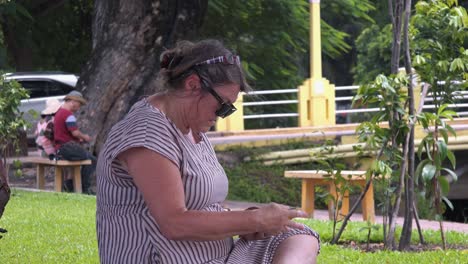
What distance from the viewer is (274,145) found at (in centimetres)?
2119

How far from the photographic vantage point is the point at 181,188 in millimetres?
3648

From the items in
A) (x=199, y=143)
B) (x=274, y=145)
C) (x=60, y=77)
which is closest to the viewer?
(x=199, y=143)

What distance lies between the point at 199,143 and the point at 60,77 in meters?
19.6

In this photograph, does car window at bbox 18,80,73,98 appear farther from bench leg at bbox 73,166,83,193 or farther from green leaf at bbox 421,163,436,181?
green leaf at bbox 421,163,436,181

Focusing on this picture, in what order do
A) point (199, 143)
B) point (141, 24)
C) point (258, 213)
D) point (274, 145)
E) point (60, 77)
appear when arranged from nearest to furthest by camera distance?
1. point (258, 213)
2. point (199, 143)
3. point (141, 24)
4. point (274, 145)
5. point (60, 77)

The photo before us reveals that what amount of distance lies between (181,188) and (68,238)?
17.6 feet

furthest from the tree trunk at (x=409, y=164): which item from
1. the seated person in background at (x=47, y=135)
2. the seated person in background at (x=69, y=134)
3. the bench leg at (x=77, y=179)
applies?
the seated person in background at (x=47, y=135)

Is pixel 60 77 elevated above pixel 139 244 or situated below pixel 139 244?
above

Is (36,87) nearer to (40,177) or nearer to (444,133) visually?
(40,177)

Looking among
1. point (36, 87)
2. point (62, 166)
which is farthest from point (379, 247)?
point (36, 87)

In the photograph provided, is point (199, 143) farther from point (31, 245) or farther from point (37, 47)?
point (37, 47)

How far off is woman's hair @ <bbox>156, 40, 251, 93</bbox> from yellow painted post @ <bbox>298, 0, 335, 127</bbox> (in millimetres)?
19104

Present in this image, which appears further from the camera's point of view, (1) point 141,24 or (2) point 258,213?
(1) point 141,24

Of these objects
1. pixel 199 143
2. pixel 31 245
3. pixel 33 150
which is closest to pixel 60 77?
pixel 33 150
